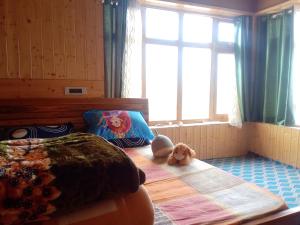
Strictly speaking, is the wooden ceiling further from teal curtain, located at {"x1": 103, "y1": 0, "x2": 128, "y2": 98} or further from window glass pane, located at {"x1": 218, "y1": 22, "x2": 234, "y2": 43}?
teal curtain, located at {"x1": 103, "y1": 0, "x2": 128, "y2": 98}

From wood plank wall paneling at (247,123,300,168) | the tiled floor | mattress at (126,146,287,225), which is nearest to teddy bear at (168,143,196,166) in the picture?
mattress at (126,146,287,225)

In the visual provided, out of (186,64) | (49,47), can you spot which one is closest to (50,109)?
(49,47)

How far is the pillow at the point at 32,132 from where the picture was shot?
2163 millimetres

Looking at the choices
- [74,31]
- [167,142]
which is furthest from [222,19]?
[167,142]

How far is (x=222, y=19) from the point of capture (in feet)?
12.3

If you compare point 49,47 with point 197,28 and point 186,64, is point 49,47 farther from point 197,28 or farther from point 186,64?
point 197,28

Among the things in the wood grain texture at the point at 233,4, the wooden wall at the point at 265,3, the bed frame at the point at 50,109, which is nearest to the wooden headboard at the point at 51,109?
the bed frame at the point at 50,109

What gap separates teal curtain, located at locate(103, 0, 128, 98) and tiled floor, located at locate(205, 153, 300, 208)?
180cm

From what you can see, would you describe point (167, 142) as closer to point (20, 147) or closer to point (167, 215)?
point (167, 215)

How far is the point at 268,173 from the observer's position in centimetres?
307

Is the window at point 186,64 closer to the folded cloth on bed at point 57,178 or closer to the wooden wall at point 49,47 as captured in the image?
the wooden wall at point 49,47

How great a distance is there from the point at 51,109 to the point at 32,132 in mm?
406

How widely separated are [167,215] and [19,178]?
67 cm

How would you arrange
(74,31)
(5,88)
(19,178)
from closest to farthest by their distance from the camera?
(19,178) < (5,88) < (74,31)
